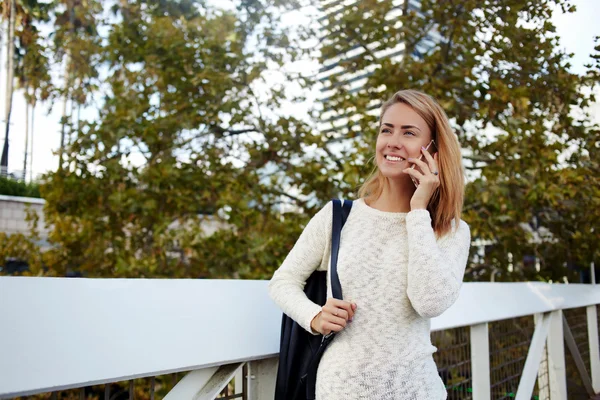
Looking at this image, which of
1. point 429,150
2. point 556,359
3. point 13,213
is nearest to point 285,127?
point 556,359

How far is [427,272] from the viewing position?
1405mm

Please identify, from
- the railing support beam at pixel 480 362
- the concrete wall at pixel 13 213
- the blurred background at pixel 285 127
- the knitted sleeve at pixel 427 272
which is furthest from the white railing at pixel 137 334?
the concrete wall at pixel 13 213

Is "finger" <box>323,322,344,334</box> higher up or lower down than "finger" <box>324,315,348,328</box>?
lower down

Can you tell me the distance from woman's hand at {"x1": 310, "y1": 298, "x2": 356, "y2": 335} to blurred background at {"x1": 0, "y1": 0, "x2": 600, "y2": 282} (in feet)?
12.4

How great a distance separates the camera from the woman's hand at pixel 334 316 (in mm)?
1340

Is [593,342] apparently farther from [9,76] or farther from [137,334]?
[9,76]

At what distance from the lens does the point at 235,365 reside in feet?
4.38

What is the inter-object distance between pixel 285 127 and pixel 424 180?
199 inches

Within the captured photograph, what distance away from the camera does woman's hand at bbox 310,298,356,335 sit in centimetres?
134

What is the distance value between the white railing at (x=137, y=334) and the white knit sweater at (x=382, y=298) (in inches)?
5.1

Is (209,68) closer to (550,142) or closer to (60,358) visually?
(550,142)

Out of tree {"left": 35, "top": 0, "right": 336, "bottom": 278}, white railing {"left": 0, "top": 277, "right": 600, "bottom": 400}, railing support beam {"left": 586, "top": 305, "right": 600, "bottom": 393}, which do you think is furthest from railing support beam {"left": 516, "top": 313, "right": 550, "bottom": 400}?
tree {"left": 35, "top": 0, "right": 336, "bottom": 278}

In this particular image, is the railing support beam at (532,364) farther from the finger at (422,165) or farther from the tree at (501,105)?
the tree at (501,105)

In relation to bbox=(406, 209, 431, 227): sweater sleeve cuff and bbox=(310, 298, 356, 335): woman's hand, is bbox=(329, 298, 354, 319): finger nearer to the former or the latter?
bbox=(310, 298, 356, 335): woman's hand
